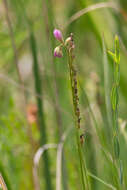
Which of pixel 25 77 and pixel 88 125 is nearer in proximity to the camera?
pixel 88 125

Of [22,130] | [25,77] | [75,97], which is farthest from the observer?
[25,77]

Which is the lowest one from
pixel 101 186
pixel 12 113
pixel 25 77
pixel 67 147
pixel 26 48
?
pixel 101 186

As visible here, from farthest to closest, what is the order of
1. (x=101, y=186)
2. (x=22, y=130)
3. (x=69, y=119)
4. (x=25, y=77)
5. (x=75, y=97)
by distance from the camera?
1. (x=25, y=77)
2. (x=69, y=119)
3. (x=22, y=130)
4. (x=101, y=186)
5. (x=75, y=97)

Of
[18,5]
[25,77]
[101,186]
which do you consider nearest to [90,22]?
[18,5]

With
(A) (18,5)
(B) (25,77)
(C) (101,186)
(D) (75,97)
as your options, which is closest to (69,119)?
(C) (101,186)

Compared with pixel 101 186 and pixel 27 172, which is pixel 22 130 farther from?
pixel 101 186

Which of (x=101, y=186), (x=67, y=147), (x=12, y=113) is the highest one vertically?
(x=12, y=113)

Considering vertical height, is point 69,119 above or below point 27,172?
above

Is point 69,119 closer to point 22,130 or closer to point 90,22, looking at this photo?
point 22,130

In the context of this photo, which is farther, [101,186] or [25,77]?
[25,77]
